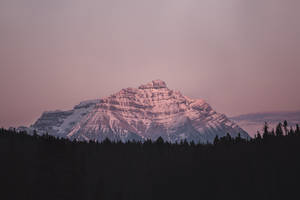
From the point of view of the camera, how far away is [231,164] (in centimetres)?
18262

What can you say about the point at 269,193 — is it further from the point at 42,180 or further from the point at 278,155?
the point at 42,180

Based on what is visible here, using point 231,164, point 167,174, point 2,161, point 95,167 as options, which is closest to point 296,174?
point 231,164

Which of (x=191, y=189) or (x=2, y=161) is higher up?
(x=2, y=161)

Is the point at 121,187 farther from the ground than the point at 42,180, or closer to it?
closer to it

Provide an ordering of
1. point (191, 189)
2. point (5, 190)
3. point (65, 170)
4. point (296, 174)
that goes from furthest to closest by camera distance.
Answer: point (191, 189)
point (296, 174)
point (5, 190)
point (65, 170)

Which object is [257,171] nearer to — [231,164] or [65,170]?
[231,164]

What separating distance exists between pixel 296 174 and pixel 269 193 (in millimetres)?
9166

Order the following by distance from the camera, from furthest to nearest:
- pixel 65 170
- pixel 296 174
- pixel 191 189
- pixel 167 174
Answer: pixel 167 174 → pixel 191 189 → pixel 296 174 → pixel 65 170

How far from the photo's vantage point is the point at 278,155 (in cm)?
17662

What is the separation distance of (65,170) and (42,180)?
5.49 metres

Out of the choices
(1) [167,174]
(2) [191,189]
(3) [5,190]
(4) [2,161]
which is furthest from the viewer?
(1) [167,174]

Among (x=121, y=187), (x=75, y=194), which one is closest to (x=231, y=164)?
(x=121, y=187)

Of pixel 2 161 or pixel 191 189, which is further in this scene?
pixel 191 189

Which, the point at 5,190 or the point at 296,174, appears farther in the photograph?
the point at 296,174
